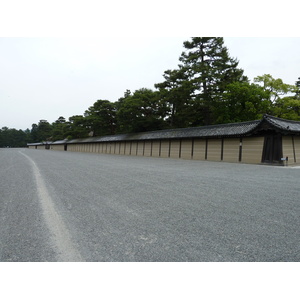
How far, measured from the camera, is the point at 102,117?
47312 mm

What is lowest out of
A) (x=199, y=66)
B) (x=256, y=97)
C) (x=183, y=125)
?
(x=183, y=125)

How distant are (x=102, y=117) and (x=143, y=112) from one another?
551 inches

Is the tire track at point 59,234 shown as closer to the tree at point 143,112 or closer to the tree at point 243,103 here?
the tree at point 243,103

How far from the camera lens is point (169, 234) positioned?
10.2 ft

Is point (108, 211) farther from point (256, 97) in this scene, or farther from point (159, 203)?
point (256, 97)

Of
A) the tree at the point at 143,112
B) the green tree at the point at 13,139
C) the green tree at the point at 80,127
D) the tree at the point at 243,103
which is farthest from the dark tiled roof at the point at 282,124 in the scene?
the green tree at the point at 13,139

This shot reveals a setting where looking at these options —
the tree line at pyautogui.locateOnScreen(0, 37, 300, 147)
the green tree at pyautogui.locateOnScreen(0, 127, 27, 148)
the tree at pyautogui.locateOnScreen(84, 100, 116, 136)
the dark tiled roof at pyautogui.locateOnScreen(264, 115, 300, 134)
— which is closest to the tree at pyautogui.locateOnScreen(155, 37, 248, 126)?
the tree line at pyautogui.locateOnScreen(0, 37, 300, 147)

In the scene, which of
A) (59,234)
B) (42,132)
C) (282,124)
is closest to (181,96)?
(282,124)

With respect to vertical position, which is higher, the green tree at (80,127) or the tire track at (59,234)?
the green tree at (80,127)

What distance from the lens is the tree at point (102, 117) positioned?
154ft

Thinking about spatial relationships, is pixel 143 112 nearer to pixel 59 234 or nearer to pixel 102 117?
pixel 102 117

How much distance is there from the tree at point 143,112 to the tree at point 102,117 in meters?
10.8

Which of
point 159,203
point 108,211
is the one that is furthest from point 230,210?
point 108,211
